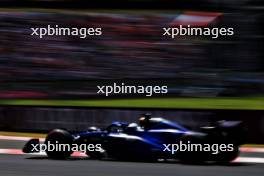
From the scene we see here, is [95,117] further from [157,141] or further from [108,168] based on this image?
[108,168]

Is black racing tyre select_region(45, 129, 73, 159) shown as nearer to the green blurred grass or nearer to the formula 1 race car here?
the formula 1 race car

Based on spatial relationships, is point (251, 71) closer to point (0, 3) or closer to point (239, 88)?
point (239, 88)

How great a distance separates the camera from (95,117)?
14039 millimetres

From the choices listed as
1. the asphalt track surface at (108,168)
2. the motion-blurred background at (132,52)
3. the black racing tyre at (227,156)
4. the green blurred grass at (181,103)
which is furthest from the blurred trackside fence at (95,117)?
the motion-blurred background at (132,52)

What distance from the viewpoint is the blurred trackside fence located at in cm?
1334

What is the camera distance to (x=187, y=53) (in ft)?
63.3

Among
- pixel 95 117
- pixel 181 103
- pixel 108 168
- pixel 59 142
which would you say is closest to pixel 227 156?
pixel 108 168

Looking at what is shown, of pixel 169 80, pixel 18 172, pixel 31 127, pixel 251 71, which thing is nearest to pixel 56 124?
pixel 31 127

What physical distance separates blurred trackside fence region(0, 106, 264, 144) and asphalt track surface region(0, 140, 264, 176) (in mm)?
1969

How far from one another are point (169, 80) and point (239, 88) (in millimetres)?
2040

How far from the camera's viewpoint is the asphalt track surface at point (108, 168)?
391 inches

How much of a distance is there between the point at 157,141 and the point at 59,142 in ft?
5.74

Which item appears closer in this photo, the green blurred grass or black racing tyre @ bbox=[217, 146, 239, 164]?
black racing tyre @ bbox=[217, 146, 239, 164]

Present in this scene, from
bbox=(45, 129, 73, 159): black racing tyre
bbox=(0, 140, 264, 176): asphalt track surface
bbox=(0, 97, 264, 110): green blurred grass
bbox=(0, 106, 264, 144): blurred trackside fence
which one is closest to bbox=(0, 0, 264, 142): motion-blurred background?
A: bbox=(0, 97, 264, 110): green blurred grass
